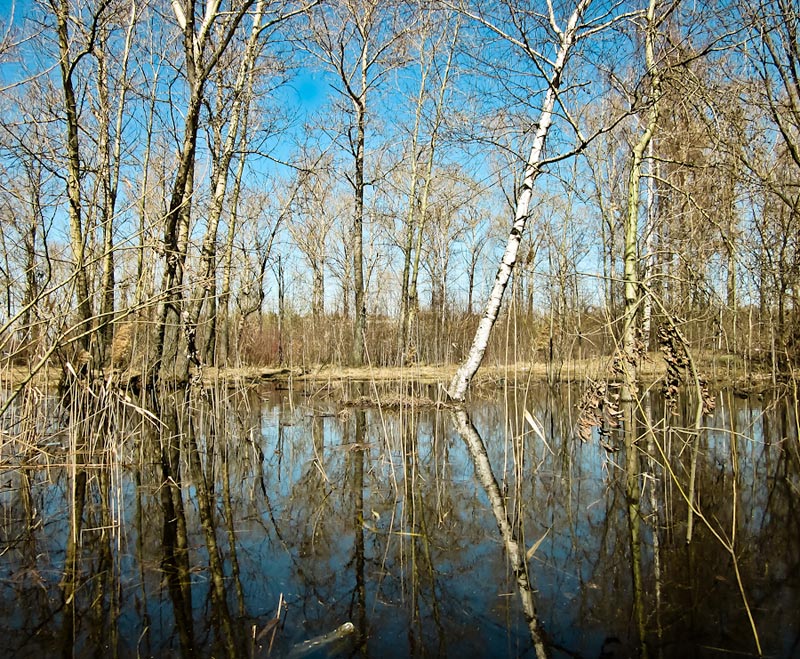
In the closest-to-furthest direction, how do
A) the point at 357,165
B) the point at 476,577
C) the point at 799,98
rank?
the point at 476,577, the point at 799,98, the point at 357,165

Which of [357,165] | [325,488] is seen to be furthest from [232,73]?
[325,488]

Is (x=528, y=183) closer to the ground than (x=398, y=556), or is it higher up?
higher up

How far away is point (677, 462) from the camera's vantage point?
14.7 ft

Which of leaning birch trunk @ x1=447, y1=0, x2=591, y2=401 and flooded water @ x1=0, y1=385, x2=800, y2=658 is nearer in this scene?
flooded water @ x1=0, y1=385, x2=800, y2=658

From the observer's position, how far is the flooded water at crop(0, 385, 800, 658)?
196cm

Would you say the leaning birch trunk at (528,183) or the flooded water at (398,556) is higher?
the leaning birch trunk at (528,183)

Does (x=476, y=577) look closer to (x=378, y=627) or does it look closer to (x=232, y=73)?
(x=378, y=627)

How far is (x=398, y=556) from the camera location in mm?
2689

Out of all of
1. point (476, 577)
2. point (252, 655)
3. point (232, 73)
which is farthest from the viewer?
point (232, 73)

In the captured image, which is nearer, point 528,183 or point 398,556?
point 398,556

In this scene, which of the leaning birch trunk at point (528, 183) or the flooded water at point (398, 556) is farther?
the leaning birch trunk at point (528, 183)

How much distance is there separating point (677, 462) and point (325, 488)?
2753 millimetres

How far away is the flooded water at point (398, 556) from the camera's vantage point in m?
1.96

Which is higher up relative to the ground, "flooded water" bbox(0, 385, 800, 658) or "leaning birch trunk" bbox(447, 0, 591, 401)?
"leaning birch trunk" bbox(447, 0, 591, 401)
